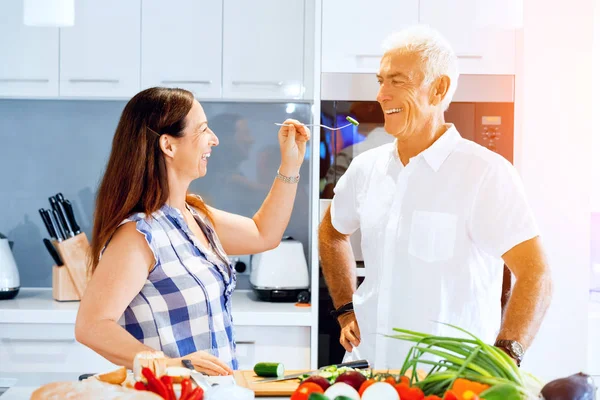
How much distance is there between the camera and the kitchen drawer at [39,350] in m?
3.03

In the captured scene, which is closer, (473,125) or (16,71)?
(473,125)

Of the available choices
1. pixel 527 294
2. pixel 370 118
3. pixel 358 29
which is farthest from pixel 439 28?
pixel 527 294

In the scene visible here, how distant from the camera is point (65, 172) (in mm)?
3629

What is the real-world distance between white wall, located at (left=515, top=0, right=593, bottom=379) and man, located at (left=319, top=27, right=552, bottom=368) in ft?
2.99

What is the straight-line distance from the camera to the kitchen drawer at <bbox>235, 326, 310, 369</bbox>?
302 cm

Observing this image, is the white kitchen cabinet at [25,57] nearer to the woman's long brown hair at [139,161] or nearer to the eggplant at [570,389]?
the woman's long brown hair at [139,161]

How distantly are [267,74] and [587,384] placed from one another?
2.35m

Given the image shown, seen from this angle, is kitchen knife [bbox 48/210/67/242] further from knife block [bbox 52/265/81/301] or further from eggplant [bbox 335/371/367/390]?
eggplant [bbox 335/371/367/390]

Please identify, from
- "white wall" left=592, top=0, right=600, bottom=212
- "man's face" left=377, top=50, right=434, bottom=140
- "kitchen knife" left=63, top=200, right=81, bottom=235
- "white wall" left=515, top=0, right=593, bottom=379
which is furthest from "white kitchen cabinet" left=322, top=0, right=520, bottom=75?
"kitchen knife" left=63, top=200, right=81, bottom=235

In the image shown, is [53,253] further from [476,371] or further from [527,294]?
[476,371]

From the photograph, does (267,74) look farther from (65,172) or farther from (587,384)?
(587,384)

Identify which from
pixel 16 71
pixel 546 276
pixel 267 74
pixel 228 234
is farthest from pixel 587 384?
pixel 16 71

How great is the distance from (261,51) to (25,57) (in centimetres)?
100

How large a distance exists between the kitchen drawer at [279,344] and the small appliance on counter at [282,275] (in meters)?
0.21
